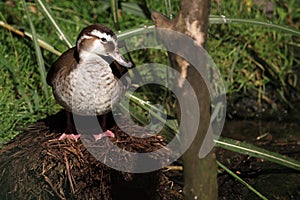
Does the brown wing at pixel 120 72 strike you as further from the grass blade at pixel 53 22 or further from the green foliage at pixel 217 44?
the green foliage at pixel 217 44

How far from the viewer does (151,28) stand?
4043 millimetres

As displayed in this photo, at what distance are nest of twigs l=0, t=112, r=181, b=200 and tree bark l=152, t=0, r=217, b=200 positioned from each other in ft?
2.47

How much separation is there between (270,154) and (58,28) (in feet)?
4.80

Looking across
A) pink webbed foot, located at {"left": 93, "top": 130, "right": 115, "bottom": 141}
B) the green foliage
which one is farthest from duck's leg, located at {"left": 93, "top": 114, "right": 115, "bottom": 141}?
the green foliage

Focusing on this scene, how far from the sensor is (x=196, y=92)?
272cm

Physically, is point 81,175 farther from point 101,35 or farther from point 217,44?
point 217,44

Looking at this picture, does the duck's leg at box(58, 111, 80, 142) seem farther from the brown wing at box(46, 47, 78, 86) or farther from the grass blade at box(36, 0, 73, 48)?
the grass blade at box(36, 0, 73, 48)

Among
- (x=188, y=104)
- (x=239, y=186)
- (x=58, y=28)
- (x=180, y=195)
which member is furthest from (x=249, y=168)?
(x=188, y=104)

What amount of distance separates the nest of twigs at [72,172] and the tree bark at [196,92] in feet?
2.47

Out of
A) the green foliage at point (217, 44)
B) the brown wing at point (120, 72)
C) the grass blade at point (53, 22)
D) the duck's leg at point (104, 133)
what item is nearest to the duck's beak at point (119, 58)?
the brown wing at point (120, 72)

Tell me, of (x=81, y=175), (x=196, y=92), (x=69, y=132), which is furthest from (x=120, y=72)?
(x=196, y=92)

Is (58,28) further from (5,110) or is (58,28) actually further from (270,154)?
(270,154)

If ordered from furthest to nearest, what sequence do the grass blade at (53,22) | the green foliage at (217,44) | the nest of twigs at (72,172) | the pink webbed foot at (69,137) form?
the green foliage at (217,44) < the grass blade at (53,22) < the pink webbed foot at (69,137) < the nest of twigs at (72,172)

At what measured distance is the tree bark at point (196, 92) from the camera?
2.68 meters
